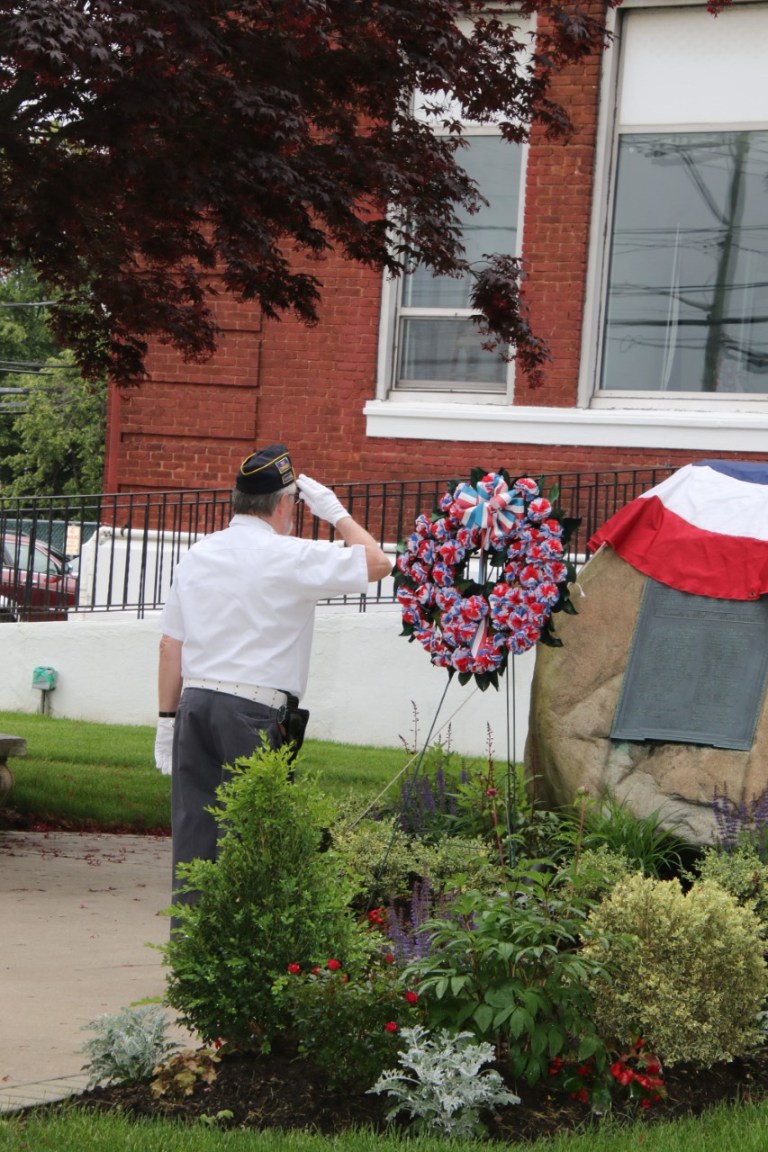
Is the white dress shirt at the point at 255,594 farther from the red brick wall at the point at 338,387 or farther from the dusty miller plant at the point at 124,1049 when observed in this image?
the red brick wall at the point at 338,387

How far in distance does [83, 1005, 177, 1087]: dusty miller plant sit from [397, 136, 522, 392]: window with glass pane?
35.4ft

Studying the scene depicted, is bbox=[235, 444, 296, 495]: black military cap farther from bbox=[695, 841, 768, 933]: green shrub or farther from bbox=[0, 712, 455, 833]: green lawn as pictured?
bbox=[0, 712, 455, 833]: green lawn

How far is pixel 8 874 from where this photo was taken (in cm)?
841

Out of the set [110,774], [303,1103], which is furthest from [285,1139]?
[110,774]

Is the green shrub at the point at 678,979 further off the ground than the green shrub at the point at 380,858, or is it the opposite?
the green shrub at the point at 678,979

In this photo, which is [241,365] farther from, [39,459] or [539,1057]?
[39,459]

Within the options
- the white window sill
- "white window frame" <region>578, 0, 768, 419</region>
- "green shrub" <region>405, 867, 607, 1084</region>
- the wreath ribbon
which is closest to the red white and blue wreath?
the wreath ribbon

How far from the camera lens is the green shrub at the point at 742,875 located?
5746 mm

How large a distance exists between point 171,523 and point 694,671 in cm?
954

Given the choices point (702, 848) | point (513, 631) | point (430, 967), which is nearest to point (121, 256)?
point (513, 631)

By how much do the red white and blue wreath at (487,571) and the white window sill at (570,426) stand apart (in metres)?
7.75

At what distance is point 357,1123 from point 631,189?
11.7 meters

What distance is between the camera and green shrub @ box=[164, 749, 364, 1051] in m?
4.49

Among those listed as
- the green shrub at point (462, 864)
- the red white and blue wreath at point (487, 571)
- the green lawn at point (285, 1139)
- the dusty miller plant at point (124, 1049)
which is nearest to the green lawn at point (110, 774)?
the green shrub at point (462, 864)
